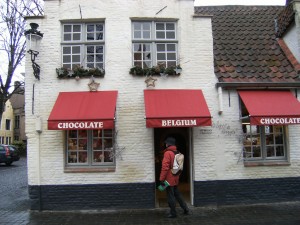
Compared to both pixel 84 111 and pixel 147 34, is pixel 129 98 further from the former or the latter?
pixel 147 34

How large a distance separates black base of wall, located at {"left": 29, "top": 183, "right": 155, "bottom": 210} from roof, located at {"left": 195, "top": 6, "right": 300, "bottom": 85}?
4179 millimetres

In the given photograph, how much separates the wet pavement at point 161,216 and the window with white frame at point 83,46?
4159 millimetres

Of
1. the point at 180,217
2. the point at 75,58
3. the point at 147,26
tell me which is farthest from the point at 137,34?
the point at 180,217

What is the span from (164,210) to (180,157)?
170cm

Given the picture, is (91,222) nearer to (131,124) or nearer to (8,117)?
(131,124)

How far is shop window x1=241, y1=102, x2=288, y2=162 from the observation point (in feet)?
30.9

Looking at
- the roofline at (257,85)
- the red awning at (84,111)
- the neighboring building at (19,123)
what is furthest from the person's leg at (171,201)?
the neighboring building at (19,123)

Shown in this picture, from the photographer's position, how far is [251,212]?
8.22 meters

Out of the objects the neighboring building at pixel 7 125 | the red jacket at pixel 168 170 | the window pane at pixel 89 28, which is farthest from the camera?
the neighboring building at pixel 7 125

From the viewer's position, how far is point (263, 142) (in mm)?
9469

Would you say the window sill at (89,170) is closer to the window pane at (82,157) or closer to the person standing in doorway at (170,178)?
the window pane at (82,157)

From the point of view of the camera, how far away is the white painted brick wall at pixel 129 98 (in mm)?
8883

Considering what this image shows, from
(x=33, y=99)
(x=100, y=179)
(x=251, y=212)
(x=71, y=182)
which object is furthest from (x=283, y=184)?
(x=33, y=99)

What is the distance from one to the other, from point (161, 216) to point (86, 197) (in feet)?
7.10
